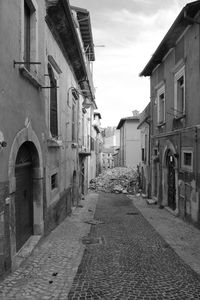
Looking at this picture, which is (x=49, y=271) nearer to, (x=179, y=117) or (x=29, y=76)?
(x=29, y=76)

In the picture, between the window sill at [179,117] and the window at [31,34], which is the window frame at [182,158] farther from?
the window at [31,34]

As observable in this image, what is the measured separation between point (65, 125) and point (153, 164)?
726 centimetres

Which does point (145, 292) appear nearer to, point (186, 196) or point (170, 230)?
point (170, 230)

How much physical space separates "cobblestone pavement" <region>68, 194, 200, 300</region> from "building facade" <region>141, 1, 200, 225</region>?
263 cm

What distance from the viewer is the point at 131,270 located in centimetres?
625

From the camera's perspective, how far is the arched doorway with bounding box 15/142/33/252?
657 centimetres

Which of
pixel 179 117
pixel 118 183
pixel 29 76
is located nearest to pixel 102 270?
pixel 29 76

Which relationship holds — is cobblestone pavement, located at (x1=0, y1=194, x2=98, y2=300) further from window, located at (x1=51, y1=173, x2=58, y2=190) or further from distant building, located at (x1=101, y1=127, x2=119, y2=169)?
distant building, located at (x1=101, y1=127, x2=119, y2=169)

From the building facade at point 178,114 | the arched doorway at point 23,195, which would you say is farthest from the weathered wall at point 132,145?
the arched doorway at point 23,195

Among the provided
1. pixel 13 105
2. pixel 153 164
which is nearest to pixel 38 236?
pixel 13 105

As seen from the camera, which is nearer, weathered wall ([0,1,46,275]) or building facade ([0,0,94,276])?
weathered wall ([0,1,46,275])

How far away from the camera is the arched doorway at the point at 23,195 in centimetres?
657

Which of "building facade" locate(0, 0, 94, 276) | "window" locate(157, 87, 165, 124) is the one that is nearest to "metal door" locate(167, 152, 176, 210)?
"window" locate(157, 87, 165, 124)

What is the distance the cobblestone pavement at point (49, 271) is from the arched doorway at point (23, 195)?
47 cm
